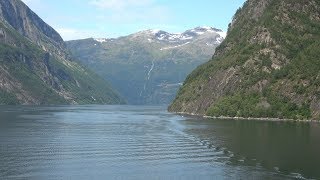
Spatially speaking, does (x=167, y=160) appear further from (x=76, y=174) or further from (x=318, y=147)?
(x=318, y=147)

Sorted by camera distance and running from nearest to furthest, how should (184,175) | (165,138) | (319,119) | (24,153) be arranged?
(184,175), (24,153), (165,138), (319,119)

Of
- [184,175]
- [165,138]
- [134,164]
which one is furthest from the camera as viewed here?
[165,138]

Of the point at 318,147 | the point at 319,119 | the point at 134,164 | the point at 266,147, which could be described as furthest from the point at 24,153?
the point at 319,119

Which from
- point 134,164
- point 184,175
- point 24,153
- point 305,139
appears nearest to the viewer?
point 184,175

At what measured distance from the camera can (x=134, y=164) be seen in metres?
93.4

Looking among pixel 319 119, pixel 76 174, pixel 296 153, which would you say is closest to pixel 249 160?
pixel 296 153

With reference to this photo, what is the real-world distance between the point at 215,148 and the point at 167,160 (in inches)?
835

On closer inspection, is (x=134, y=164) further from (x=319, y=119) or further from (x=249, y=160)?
(x=319, y=119)

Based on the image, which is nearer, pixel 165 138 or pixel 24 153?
pixel 24 153

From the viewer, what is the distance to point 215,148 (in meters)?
117

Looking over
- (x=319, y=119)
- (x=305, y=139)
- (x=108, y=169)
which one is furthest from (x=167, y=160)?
(x=319, y=119)

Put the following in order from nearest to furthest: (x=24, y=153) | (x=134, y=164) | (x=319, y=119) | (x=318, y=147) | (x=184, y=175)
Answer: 1. (x=184, y=175)
2. (x=134, y=164)
3. (x=24, y=153)
4. (x=318, y=147)
5. (x=319, y=119)

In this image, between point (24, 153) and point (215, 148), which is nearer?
point (24, 153)

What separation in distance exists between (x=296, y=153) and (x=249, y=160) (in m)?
13.2
